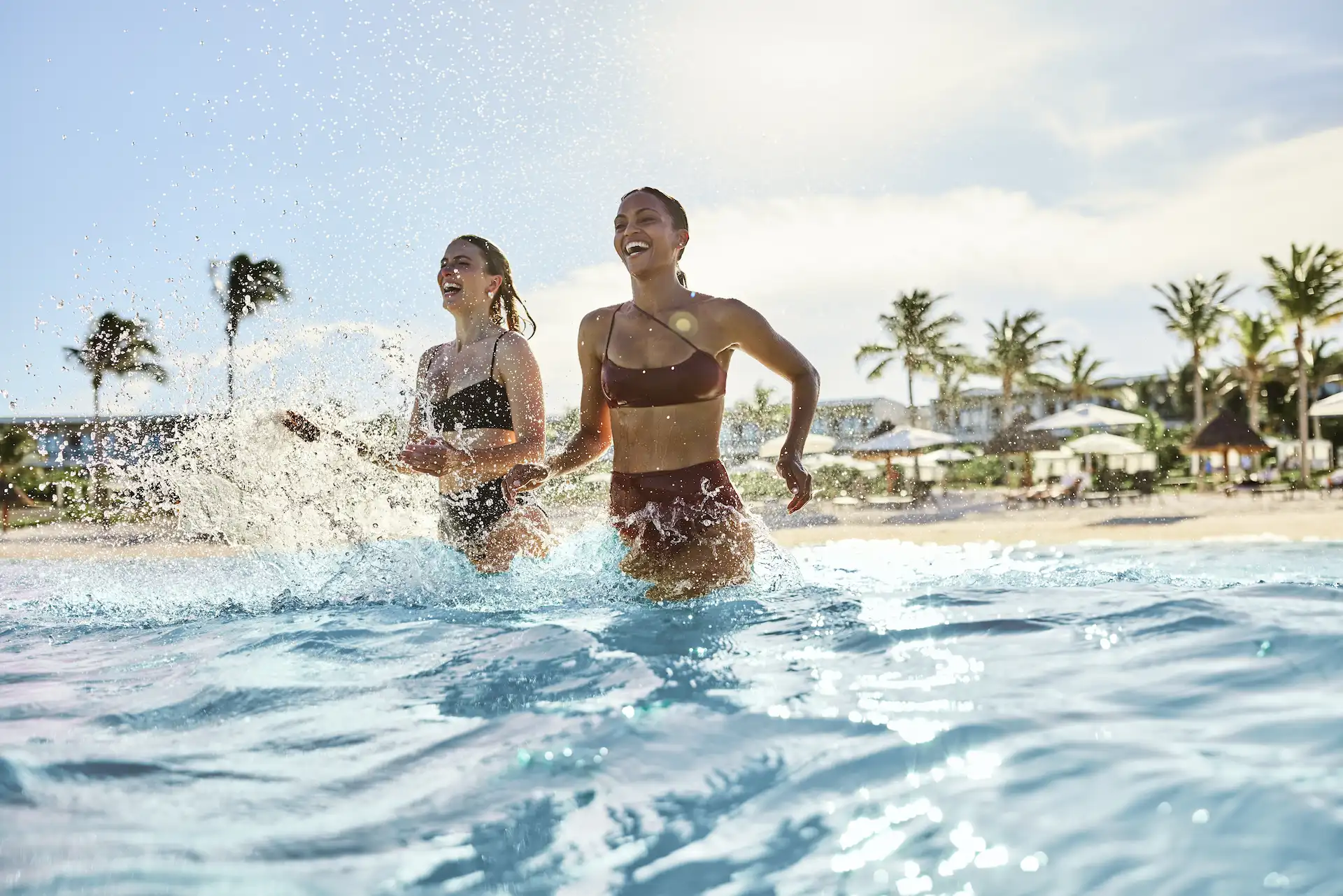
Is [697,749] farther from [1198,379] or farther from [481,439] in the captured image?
[1198,379]

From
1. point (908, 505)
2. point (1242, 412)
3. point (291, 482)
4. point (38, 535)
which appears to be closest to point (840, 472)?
point (908, 505)

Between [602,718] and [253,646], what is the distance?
5.16ft

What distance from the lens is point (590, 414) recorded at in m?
4.07

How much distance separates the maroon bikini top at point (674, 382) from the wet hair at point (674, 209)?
37 cm

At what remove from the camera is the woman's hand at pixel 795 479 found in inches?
133

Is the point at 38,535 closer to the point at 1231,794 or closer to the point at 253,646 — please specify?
the point at 253,646

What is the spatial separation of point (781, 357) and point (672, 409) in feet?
1.60

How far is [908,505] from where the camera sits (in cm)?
2502

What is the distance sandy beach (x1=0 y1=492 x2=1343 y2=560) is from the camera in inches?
433

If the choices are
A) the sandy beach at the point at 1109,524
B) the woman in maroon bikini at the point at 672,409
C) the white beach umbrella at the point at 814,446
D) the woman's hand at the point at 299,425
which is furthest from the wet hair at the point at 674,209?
the white beach umbrella at the point at 814,446

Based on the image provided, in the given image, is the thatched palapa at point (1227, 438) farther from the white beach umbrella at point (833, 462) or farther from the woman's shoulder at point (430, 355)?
the woman's shoulder at point (430, 355)

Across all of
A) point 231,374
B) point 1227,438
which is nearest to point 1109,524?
point 231,374

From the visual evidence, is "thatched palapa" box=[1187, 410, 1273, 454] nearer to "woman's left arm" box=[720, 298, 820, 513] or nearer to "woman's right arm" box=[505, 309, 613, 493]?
"woman's left arm" box=[720, 298, 820, 513]

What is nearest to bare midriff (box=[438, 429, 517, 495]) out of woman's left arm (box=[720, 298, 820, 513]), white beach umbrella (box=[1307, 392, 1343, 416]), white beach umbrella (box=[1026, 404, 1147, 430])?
woman's left arm (box=[720, 298, 820, 513])
